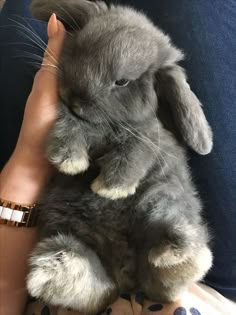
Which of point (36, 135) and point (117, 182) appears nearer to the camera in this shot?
point (117, 182)

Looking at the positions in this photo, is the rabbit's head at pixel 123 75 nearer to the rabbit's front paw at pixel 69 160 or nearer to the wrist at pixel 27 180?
the rabbit's front paw at pixel 69 160

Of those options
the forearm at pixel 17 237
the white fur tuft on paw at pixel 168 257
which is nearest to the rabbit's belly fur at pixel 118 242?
the white fur tuft on paw at pixel 168 257

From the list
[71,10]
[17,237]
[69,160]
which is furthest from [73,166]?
[71,10]

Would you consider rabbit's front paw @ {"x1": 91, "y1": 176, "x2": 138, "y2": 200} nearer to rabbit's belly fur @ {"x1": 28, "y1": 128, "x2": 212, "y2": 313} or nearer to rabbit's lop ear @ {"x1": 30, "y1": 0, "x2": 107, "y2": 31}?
rabbit's belly fur @ {"x1": 28, "y1": 128, "x2": 212, "y2": 313}

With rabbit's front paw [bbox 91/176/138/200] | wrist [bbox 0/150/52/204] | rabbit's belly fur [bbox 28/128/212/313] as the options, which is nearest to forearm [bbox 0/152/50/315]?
wrist [bbox 0/150/52/204]

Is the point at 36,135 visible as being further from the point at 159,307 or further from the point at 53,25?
the point at 159,307

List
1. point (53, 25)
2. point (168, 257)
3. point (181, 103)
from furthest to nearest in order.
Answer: point (53, 25) < point (181, 103) < point (168, 257)

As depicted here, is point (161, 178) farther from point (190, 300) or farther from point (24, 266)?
point (24, 266)
